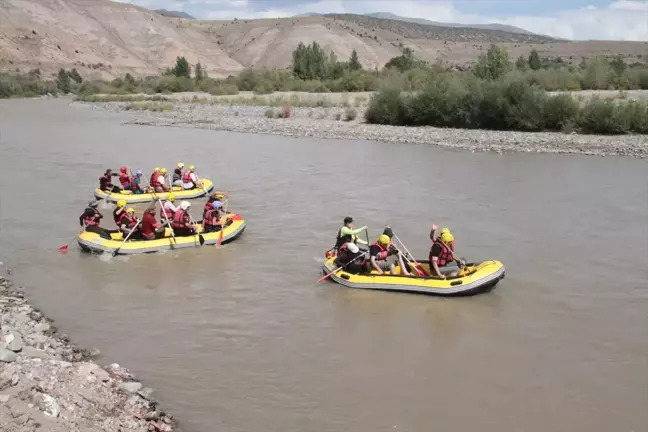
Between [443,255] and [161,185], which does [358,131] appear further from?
[443,255]

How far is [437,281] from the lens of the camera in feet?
35.1

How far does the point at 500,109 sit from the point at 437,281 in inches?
842

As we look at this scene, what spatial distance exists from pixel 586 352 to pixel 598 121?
69.5 feet

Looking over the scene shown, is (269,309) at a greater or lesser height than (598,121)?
lesser

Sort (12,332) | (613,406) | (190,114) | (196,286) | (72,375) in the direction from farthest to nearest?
(190,114) → (196,286) → (12,332) → (613,406) → (72,375)

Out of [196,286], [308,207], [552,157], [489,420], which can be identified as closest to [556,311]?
[489,420]

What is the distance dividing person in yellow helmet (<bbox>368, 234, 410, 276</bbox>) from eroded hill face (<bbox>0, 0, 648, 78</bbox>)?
82.4m

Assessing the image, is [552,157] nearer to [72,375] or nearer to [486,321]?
[486,321]

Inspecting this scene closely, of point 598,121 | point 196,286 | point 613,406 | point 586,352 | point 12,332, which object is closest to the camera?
point 613,406

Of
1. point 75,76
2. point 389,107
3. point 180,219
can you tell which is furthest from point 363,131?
point 75,76

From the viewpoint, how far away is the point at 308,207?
683 inches

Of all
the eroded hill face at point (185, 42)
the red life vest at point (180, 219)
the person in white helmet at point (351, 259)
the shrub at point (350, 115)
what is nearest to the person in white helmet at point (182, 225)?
the red life vest at point (180, 219)

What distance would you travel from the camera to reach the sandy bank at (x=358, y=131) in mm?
25812

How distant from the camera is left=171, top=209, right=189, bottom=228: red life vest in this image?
13.6 metres
